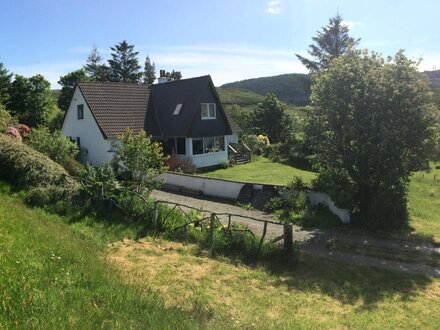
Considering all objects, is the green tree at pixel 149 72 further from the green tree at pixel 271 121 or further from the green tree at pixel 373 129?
the green tree at pixel 373 129

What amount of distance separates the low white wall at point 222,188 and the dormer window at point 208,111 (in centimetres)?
827

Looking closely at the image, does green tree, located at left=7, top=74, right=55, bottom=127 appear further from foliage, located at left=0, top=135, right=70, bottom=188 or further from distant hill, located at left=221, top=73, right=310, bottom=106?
distant hill, located at left=221, top=73, right=310, bottom=106

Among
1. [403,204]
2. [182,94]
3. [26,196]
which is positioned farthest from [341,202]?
[182,94]

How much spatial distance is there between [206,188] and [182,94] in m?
12.2

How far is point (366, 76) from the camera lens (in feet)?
54.3

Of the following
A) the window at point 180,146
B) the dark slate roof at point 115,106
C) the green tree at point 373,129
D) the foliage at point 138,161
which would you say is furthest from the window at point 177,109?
the green tree at point 373,129

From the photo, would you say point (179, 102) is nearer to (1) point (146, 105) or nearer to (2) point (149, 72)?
(1) point (146, 105)

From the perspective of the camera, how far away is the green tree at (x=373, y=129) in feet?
52.7

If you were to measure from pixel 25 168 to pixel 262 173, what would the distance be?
1725 centimetres

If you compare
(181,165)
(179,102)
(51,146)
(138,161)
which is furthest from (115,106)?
(138,161)

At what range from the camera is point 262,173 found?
95.2 ft

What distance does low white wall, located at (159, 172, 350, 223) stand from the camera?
18.2m

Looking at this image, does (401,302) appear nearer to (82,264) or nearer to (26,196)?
(82,264)

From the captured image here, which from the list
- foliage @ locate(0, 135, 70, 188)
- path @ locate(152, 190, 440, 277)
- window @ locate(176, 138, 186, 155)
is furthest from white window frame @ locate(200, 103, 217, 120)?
foliage @ locate(0, 135, 70, 188)
